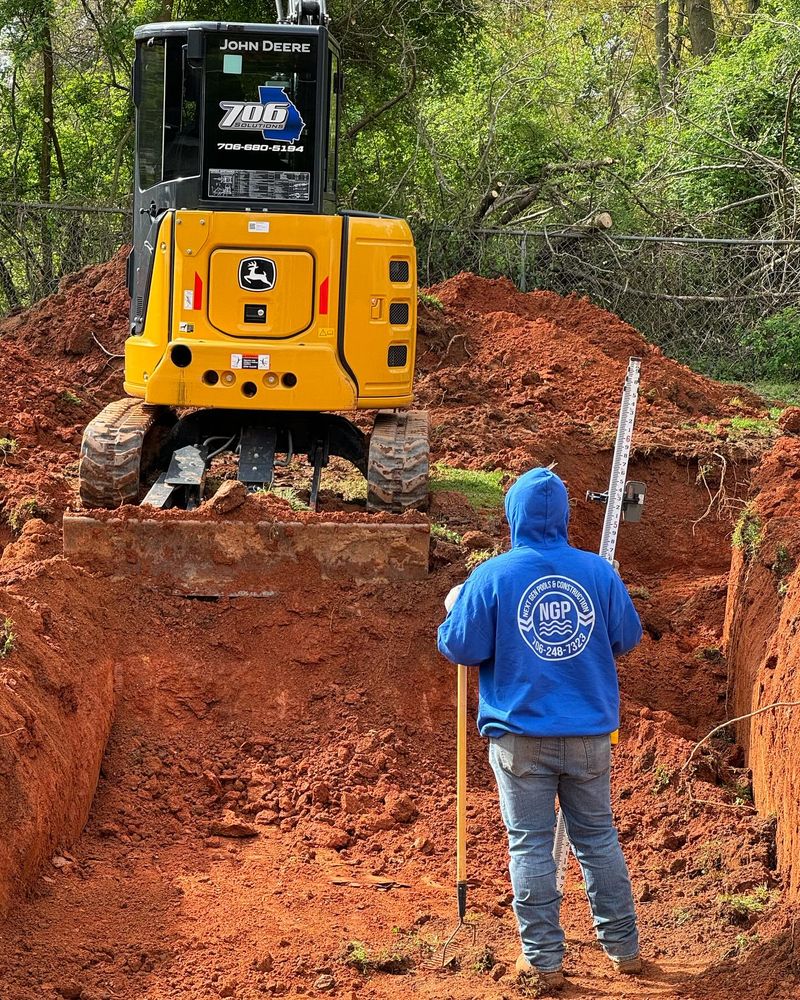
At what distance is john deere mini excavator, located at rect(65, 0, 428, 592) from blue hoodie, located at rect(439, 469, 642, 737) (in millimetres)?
3994

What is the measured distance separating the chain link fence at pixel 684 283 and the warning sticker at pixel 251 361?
33.9 ft

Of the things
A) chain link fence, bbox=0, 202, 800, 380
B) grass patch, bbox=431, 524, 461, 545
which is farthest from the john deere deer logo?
chain link fence, bbox=0, 202, 800, 380

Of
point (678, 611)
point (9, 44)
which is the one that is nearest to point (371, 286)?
point (678, 611)

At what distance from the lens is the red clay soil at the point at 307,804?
16.0 feet

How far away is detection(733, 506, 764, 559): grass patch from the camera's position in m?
7.54

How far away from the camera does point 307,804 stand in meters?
6.60

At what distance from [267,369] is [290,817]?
3.19 metres

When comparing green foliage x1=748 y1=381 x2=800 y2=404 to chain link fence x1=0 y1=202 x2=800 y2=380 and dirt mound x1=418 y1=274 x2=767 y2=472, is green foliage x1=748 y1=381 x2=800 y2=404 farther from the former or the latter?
dirt mound x1=418 y1=274 x2=767 y2=472

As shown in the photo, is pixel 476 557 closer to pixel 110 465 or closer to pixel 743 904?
pixel 110 465

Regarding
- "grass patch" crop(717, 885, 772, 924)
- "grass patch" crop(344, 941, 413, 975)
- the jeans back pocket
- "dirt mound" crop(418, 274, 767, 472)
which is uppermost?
the jeans back pocket

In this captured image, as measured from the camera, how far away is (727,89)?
19.7m

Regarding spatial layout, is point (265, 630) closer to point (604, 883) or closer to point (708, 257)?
point (604, 883)

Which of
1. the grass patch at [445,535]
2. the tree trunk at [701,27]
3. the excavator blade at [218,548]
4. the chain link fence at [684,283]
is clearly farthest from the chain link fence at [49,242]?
the tree trunk at [701,27]

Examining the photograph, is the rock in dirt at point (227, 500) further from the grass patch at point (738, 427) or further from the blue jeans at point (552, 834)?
the grass patch at point (738, 427)
